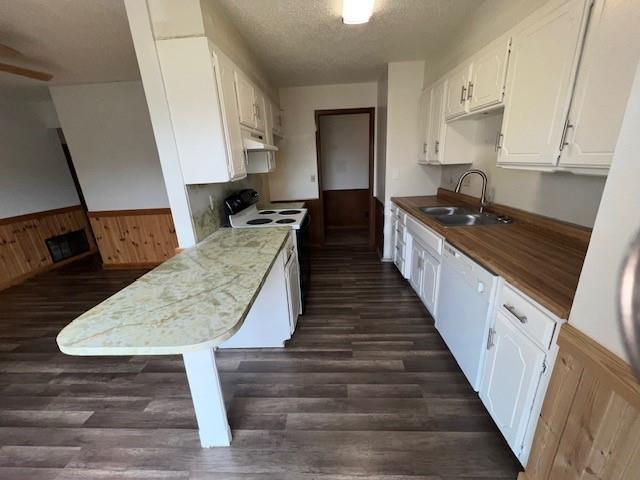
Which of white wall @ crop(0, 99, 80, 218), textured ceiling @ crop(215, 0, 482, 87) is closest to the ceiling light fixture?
textured ceiling @ crop(215, 0, 482, 87)

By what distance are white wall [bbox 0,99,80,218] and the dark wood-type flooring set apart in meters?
2.22

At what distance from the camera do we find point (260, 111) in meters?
2.66

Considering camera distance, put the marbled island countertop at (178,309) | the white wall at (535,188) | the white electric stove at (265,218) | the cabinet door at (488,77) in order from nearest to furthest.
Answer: the marbled island countertop at (178,309), the white wall at (535,188), the cabinet door at (488,77), the white electric stove at (265,218)

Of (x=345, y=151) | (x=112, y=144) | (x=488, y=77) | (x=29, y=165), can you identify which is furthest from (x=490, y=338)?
(x=29, y=165)

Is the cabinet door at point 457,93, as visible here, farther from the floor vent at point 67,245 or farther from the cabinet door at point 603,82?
the floor vent at point 67,245

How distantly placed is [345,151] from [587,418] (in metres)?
5.15

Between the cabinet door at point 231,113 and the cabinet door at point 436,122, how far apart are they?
6.42 ft

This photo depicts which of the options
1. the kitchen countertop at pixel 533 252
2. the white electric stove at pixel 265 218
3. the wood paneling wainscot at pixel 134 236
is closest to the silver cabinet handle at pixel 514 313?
the kitchen countertop at pixel 533 252

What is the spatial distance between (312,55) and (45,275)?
15.6 feet

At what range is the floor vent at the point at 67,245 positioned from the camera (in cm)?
405

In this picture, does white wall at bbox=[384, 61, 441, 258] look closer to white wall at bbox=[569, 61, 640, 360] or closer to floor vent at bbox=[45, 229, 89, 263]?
white wall at bbox=[569, 61, 640, 360]

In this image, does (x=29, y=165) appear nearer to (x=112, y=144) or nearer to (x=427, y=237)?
(x=112, y=144)

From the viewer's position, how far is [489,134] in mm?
2408

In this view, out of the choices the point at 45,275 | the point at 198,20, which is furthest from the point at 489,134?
the point at 45,275
